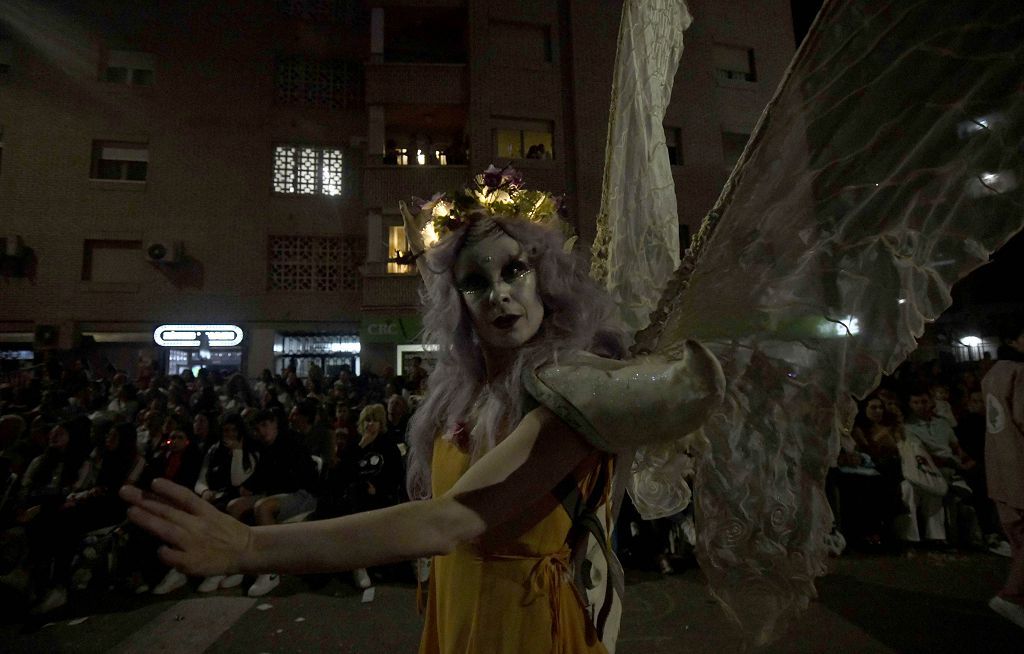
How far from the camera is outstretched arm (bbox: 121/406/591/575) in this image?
0.72 m

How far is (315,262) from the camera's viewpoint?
15.9 metres

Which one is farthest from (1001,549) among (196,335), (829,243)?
(196,335)

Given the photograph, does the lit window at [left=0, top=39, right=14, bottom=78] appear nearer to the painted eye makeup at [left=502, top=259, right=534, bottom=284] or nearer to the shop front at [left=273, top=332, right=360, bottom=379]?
the shop front at [left=273, top=332, right=360, bottom=379]

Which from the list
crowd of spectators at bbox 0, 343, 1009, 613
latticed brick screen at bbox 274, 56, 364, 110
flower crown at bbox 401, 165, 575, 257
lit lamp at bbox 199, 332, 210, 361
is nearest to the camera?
flower crown at bbox 401, 165, 575, 257

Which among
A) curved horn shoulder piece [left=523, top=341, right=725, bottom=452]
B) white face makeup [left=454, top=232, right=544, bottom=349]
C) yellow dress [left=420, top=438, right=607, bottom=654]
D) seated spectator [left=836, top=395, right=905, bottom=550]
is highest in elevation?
white face makeup [left=454, top=232, right=544, bottom=349]

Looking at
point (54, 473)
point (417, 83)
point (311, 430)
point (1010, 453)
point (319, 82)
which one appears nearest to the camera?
point (1010, 453)

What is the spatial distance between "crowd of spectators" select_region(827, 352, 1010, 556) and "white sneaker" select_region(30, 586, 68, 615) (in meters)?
7.55

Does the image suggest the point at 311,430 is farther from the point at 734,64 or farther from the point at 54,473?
the point at 734,64

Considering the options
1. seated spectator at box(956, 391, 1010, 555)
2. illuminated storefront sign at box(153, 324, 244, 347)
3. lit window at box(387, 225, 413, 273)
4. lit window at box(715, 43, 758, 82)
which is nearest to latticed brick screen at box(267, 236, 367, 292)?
lit window at box(387, 225, 413, 273)

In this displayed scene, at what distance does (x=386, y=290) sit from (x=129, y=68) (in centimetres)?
1048

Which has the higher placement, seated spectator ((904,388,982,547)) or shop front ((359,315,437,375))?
shop front ((359,315,437,375))

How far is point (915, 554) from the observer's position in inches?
220

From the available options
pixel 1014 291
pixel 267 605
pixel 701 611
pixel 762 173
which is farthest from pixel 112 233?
pixel 1014 291

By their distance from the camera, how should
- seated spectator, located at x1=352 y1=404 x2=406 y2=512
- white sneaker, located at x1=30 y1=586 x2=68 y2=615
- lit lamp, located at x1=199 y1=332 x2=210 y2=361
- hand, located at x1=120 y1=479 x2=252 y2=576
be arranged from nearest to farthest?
1. hand, located at x1=120 y1=479 x2=252 y2=576
2. white sneaker, located at x1=30 y1=586 x2=68 y2=615
3. seated spectator, located at x1=352 y1=404 x2=406 y2=512
4. lit lamp, located at x1=199 y1=332 x2=210 y2=361
